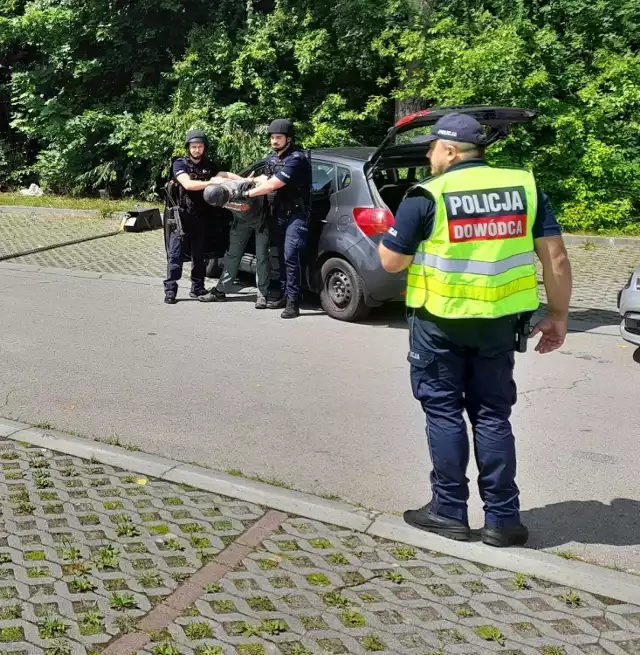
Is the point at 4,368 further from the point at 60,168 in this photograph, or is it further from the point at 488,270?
the point at 60,168

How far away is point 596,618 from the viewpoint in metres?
3.28

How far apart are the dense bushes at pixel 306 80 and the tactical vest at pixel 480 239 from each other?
356 inches

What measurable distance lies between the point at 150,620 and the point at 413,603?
1019mm

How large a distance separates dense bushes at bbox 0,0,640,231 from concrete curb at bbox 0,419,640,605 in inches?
353

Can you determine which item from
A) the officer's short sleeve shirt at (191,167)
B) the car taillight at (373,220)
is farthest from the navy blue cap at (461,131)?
the officer's short sleeve shirt at (191,167)

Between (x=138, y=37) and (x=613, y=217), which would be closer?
(x=613, y=217)

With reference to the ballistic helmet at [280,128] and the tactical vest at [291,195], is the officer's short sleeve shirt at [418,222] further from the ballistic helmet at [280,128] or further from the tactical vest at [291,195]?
the ballistic helmet at [280,128]

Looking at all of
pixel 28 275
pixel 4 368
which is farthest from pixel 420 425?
pixel 28 275

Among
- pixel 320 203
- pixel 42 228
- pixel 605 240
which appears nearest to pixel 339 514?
pixel 320 203

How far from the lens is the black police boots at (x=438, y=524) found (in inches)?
151

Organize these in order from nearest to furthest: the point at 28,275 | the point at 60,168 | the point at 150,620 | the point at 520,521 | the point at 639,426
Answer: the point at 150,620, the point at 520,521, the point at 639,426, the point at 28,275, the point at 60,168

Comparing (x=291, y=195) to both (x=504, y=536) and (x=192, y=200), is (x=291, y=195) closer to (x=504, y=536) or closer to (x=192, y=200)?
(x=192, y=200)

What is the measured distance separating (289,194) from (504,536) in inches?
191

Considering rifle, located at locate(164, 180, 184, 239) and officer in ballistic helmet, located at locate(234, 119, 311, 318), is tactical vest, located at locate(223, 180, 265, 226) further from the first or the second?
rifle, located at locate(164, 180, 184, 239)
